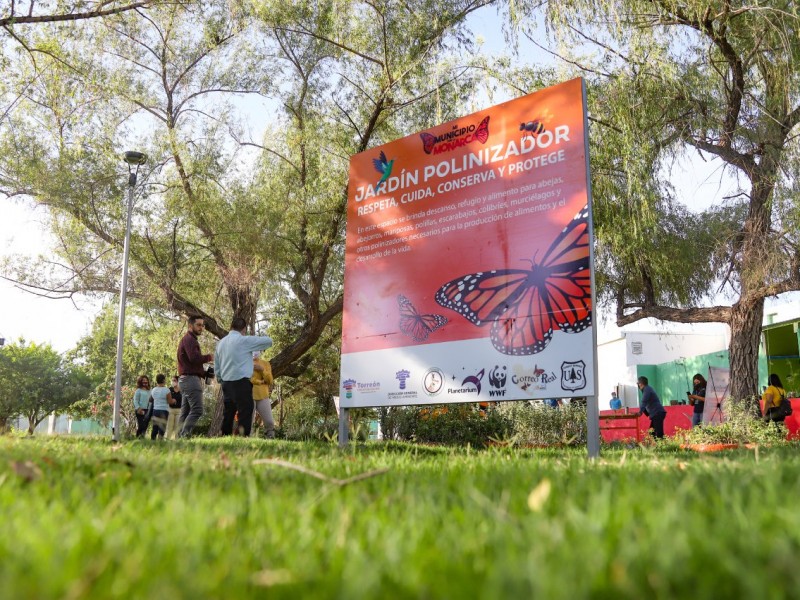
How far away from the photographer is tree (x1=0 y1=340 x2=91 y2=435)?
139 feet

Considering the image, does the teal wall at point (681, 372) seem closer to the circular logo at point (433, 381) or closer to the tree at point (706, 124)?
the tree at point (706, 124)

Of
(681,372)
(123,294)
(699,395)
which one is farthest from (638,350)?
(123,294)

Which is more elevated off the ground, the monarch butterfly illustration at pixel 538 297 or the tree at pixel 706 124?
the tree at pixel 706 124

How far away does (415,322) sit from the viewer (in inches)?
293

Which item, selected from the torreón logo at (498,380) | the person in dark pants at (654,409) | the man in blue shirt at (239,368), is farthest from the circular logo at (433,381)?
the person in dark pants at (654,409)

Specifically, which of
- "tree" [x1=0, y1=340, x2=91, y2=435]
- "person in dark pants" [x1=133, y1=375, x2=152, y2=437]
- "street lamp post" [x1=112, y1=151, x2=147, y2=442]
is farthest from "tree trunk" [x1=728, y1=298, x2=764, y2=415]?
"tree" [x1=0, y1=340, x2=91, y2=435]

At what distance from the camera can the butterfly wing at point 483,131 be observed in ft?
23.9

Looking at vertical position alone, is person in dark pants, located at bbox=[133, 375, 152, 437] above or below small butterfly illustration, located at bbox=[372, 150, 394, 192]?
below

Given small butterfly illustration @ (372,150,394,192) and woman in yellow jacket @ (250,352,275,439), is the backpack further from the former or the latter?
small butterfly illustration @ (372,150,394,192)

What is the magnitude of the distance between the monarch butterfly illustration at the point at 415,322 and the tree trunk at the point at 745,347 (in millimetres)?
9076

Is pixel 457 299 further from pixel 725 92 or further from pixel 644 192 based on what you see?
pixel 725 92

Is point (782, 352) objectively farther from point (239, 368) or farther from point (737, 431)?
point (239, 368)

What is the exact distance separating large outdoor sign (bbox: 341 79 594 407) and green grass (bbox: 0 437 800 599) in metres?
4.03

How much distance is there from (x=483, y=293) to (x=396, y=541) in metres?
5.56
